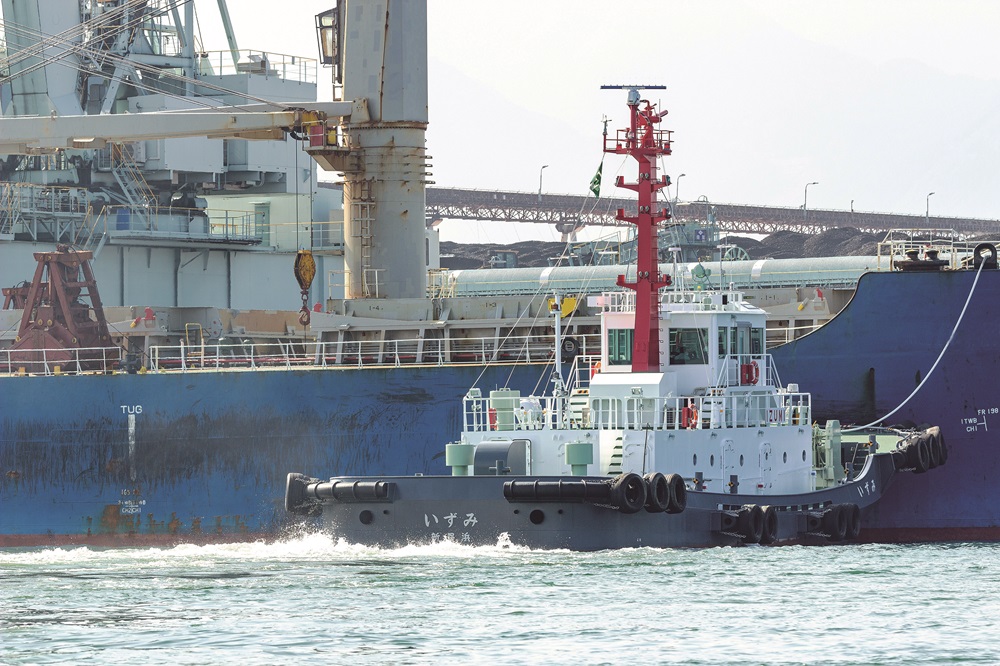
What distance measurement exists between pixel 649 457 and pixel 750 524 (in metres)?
1.85

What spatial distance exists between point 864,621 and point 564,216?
432ft

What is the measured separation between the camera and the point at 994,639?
20844mm

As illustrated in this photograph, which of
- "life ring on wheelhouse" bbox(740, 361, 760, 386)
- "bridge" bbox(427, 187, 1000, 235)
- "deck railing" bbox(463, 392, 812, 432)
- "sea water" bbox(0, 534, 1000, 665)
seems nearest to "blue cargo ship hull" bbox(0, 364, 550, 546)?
"deck railing" bbox(463, 392, 812, 432)

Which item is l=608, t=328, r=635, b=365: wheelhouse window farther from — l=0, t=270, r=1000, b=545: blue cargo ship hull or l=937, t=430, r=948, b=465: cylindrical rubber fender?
l=937, t=430, r=948, b=465: cylindrical rubber fender

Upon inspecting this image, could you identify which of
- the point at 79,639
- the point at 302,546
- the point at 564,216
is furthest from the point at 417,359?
the point at 564,216

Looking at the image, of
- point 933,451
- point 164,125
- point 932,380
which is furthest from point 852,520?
point 164,125

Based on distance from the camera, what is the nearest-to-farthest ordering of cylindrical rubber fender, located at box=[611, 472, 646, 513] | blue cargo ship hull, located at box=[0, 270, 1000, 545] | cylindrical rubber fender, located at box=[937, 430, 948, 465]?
cylindrical rubber fender, located at box=[611, 472, 646, 513]
cylindrical rubber fender, located at box=[937, 430, 948, 465]
blue cargo ship hull, located at box=[0, 270, 1000, 545]

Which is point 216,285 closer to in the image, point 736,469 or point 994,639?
point 736,469

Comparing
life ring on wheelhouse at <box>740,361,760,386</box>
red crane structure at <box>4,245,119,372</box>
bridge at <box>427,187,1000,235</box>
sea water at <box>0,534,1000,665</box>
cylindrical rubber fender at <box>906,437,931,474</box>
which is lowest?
sea water at <box>0,534,1000,665</box>

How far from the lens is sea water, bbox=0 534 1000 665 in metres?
20.3

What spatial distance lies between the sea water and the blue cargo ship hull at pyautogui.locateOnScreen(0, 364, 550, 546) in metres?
5.74

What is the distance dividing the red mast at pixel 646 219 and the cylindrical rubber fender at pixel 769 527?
3.02m

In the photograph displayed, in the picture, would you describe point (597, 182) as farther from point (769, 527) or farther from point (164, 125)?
point (164, 125)

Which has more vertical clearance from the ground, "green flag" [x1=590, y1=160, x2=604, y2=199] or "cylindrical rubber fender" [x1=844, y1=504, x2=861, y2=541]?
"green flag" [x1=590, y1=160, x2=604, y2=199]
